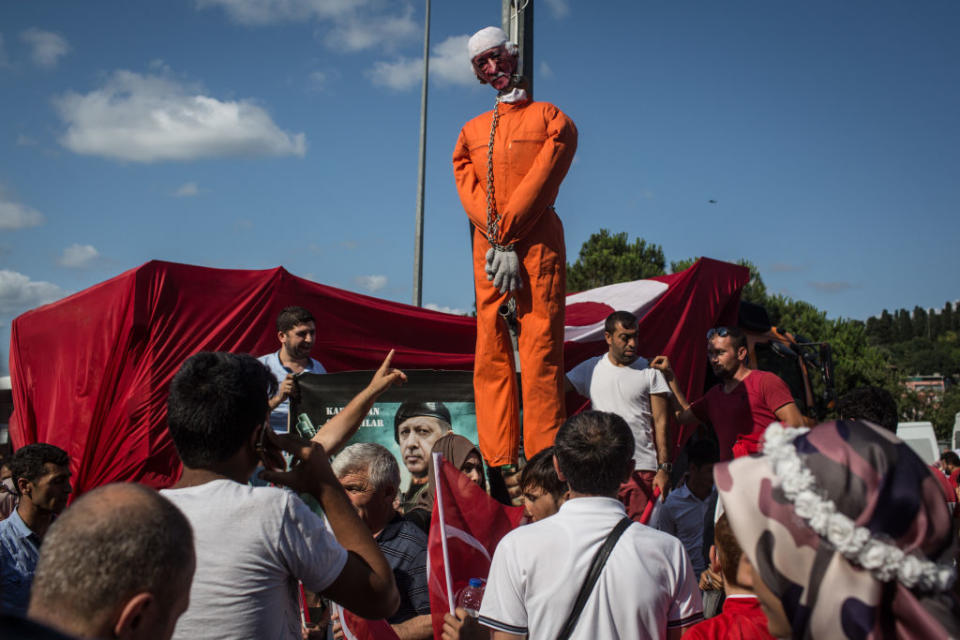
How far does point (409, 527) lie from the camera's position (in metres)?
3.14

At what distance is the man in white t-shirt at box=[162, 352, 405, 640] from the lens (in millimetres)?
1800

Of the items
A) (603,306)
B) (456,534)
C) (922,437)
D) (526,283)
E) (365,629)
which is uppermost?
(603,306)

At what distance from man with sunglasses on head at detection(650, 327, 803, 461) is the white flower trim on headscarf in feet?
10.2

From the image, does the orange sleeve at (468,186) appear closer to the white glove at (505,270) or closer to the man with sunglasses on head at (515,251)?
the man with sunglasses on head at (515,251)

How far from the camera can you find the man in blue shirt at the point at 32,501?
3.78 metres

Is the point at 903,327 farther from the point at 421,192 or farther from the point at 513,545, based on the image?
the point at 513,545

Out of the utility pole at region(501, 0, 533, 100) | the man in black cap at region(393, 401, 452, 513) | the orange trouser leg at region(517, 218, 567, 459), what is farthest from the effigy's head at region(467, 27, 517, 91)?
the man in black cap at region(393, 401, 452, 513)

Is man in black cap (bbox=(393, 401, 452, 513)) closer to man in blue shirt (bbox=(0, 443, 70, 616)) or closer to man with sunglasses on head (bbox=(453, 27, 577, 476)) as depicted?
man with sunglasses on head (bbox=(453, 27, 577, 476))

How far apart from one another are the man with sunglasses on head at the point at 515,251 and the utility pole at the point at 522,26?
49 centimetres

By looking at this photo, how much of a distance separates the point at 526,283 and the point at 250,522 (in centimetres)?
303

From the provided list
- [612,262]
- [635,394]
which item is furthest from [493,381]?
[612,262]

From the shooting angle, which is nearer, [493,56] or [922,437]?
[493,56]

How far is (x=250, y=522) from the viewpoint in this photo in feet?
5.93

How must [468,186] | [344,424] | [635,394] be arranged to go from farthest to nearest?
[635,394], [468,186], [344,424]
